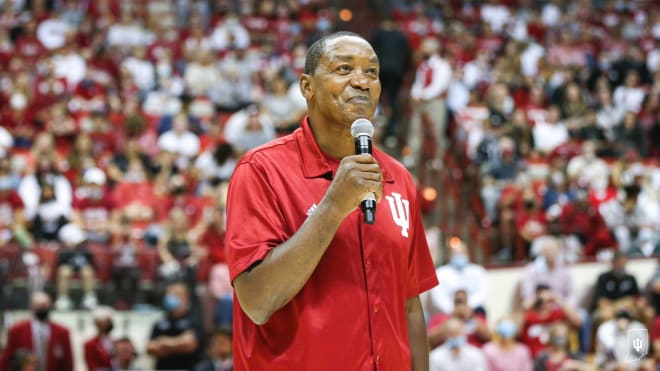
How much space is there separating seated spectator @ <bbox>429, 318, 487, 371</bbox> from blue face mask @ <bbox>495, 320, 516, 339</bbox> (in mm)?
470

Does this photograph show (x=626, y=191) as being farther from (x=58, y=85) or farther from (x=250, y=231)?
(x=250, y=231)

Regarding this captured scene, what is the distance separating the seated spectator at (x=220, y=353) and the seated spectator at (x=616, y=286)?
4167mm

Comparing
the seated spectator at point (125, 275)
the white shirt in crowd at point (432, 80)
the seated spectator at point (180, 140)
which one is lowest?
the seated spectator at point (125, 275)

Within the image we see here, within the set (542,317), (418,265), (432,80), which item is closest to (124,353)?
(542,317)

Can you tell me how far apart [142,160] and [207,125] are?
6.13ft

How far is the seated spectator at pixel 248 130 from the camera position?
14469mm

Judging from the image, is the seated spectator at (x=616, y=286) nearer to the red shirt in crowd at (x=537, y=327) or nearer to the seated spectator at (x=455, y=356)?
the red shirt in crowd at (x=537, y=327)

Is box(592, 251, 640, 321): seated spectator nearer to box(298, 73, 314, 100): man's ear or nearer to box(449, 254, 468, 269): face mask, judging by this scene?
A: box(449, 254, 468, 269): face mask

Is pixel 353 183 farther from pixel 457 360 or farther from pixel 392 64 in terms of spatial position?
pixel 392 64

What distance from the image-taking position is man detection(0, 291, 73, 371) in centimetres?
1045

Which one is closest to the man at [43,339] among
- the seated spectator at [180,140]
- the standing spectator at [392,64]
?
the seated spectator at [180,140]

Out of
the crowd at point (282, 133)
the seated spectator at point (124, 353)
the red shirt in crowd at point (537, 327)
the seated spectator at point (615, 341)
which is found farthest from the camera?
the crowd at point (282, 133)

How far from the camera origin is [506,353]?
1026cm

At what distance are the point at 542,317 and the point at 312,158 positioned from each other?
26.9 ft
